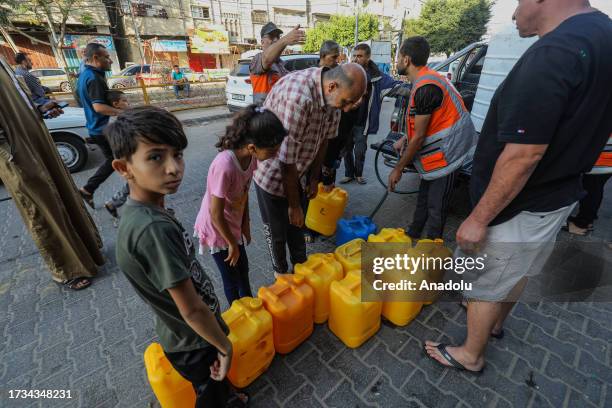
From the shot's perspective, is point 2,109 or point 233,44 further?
point 233,44

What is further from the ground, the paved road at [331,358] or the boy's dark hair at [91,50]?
the boy's dark hair at [91,50]

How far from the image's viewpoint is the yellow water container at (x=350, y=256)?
2135 millimetres

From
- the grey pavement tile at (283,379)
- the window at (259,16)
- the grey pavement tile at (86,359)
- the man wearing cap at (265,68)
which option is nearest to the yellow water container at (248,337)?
the grey pavement tile at (283,379)

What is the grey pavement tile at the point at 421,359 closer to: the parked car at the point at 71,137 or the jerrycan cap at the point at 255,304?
the jerrycan cap at the point at 255,304

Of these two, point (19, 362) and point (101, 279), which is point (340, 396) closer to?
point (19, 362)

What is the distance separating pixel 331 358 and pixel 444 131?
2.01 m

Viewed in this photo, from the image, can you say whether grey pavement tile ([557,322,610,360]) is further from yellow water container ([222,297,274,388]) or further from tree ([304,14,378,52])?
tree ([304,14,378,52])

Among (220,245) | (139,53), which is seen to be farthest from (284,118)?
(139,53)

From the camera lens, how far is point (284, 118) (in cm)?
188

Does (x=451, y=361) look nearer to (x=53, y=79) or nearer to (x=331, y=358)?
(x=331, y=358)

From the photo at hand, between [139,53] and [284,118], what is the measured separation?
27.0 meters

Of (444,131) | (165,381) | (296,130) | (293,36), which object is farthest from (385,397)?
(293,36)

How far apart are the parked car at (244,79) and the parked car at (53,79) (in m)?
12.4

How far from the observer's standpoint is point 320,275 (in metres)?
2.05
